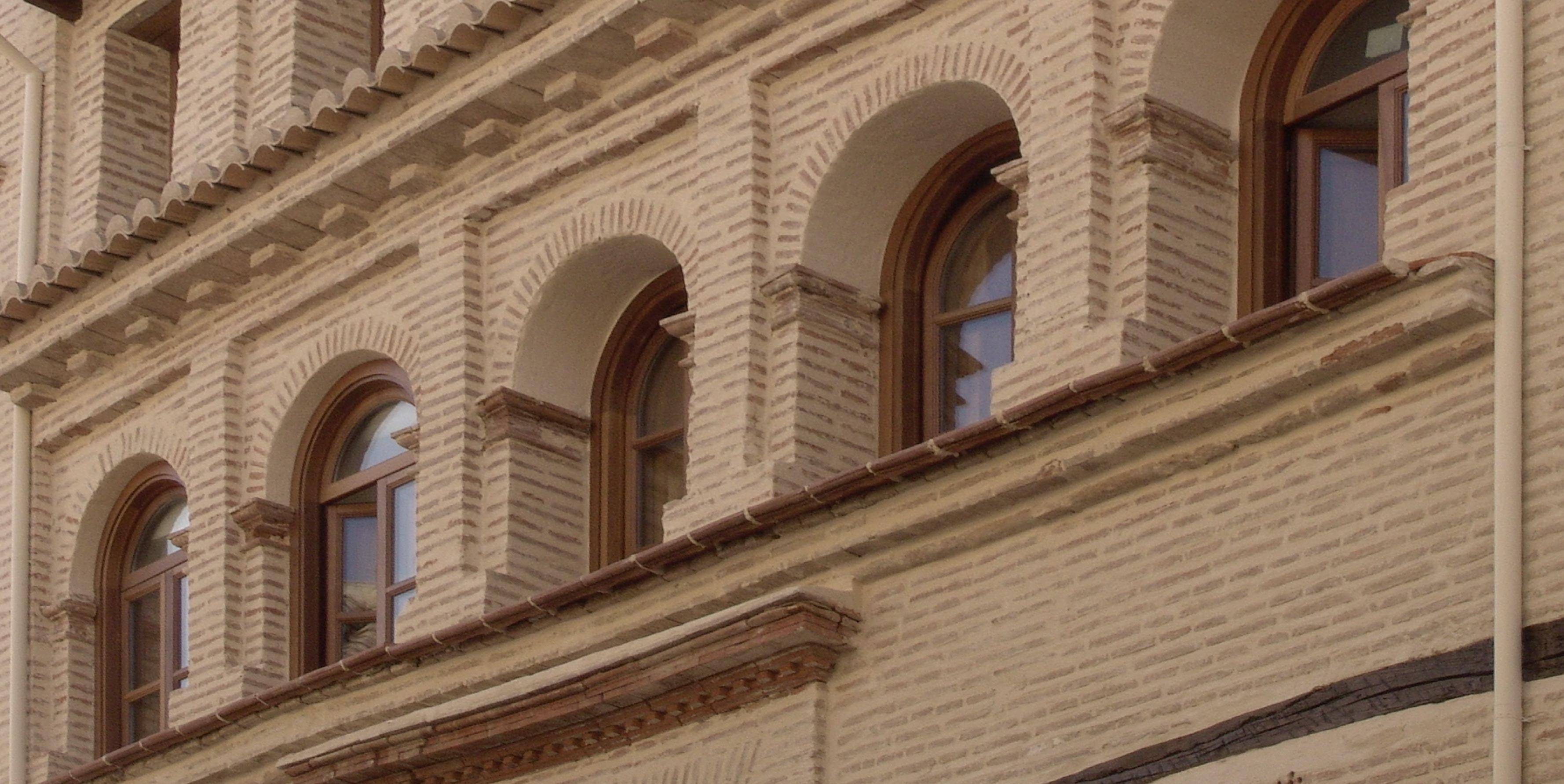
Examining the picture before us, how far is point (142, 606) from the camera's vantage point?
714 inches

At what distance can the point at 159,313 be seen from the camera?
57.4 ft

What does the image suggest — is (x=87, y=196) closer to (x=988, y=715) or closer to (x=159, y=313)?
(x=159, y=313)

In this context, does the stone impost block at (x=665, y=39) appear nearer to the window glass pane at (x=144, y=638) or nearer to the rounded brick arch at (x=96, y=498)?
the rounded brick arch at (x=96, y=498)

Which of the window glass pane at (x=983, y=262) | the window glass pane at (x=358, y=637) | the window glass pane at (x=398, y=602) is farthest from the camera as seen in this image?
the window glass pane at (x=358, y=637)

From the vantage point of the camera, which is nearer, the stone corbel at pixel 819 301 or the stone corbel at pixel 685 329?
the stone corbel at pixel 819 301

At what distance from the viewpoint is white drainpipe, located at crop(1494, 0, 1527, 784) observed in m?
10.4

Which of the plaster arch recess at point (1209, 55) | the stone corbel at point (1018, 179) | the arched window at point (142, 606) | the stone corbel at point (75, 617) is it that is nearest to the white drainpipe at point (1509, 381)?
the plaster arch recess at point (1209, 55)

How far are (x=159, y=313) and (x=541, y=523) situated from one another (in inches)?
126

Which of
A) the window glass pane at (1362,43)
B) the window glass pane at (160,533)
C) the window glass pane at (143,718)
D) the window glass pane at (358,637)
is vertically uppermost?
the window glass pane at (160,533)

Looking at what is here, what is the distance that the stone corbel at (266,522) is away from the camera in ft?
54.6

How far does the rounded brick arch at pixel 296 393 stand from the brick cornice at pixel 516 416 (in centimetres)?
108

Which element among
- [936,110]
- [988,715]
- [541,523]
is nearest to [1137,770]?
[988,715]

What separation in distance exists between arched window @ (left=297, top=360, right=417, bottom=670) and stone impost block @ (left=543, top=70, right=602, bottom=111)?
166 centimetres

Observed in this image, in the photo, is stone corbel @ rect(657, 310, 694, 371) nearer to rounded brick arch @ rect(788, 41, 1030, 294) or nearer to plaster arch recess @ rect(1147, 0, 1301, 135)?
rounded brick arch @ rect(788, 41, 1030, 294)
